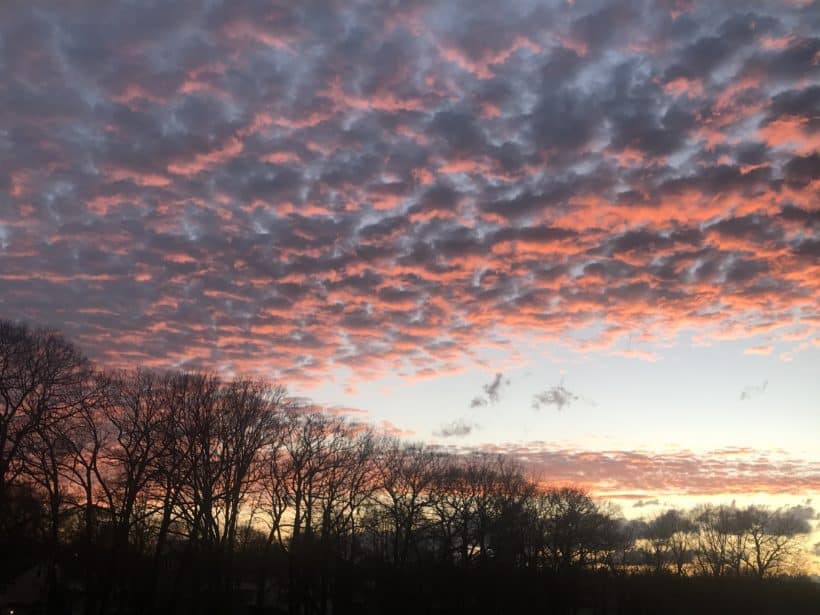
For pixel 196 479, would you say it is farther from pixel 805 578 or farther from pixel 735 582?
pixel 805 578

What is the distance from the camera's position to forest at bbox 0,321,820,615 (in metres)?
44.4

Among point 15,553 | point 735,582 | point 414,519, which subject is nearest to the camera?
point 15,553

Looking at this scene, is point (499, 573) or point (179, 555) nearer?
point (179, 555)

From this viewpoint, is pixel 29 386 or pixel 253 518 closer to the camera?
pixel 29 386

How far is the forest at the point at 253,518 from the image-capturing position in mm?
44375

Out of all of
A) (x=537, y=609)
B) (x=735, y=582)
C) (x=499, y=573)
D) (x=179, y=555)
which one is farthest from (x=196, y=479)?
(x=735, y=582)

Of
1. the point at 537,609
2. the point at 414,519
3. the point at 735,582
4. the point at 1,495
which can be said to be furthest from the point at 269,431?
the point at 735,582

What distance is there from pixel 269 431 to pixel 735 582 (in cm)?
6603

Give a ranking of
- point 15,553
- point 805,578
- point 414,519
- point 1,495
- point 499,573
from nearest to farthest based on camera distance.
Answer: point 1,495, point 15,553, point 499,573, point 414,519, point 805,578

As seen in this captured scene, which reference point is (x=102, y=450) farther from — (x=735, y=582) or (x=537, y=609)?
(x=735, y=582)

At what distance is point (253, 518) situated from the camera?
200 feet

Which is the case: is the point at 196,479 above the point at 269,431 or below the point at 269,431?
below

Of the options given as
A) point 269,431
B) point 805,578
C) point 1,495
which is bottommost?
point 805,578

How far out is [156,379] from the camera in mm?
48438
